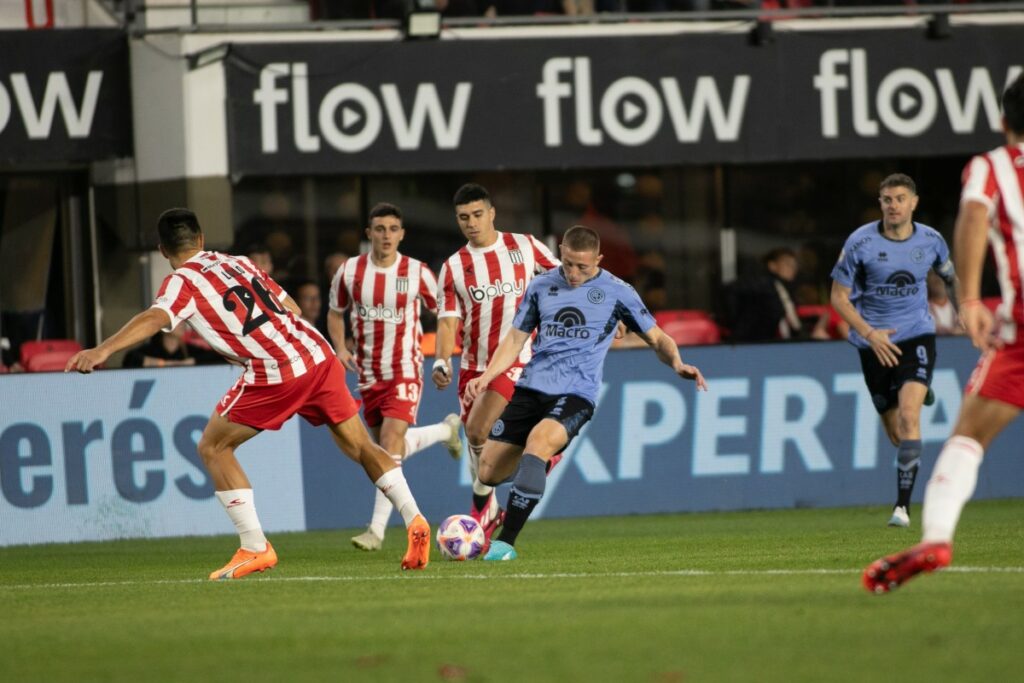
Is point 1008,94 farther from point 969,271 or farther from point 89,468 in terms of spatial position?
point 89,468

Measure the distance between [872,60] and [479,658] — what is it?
39.7ft

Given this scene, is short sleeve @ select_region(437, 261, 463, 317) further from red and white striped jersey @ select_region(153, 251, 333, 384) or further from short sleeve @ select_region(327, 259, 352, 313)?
red and white striped jersey @ select_region(153, 251, 333, 384)

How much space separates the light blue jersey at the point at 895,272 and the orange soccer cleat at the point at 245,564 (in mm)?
4435

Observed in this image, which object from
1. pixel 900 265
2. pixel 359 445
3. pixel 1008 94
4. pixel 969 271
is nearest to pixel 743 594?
pixel 969 271

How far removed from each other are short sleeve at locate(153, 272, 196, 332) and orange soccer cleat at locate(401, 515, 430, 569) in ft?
5.38

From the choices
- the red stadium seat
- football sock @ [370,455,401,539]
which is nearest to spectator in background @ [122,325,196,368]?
the red stadium seat

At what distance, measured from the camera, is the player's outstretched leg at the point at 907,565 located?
6527 millimetres

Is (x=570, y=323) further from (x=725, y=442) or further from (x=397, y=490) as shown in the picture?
(x=725, y=442)

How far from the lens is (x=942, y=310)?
1587 cm

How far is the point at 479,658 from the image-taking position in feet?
19.5

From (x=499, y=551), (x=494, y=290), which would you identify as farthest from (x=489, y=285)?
(x=499, y=551)

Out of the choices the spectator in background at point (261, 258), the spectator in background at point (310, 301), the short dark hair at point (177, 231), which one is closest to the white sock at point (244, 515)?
the short dark hair at point (177, 231)

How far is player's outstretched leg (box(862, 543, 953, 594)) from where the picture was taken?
653cm

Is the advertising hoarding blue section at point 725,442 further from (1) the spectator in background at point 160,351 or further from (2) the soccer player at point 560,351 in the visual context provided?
(2) the soccer player at point 560,351
